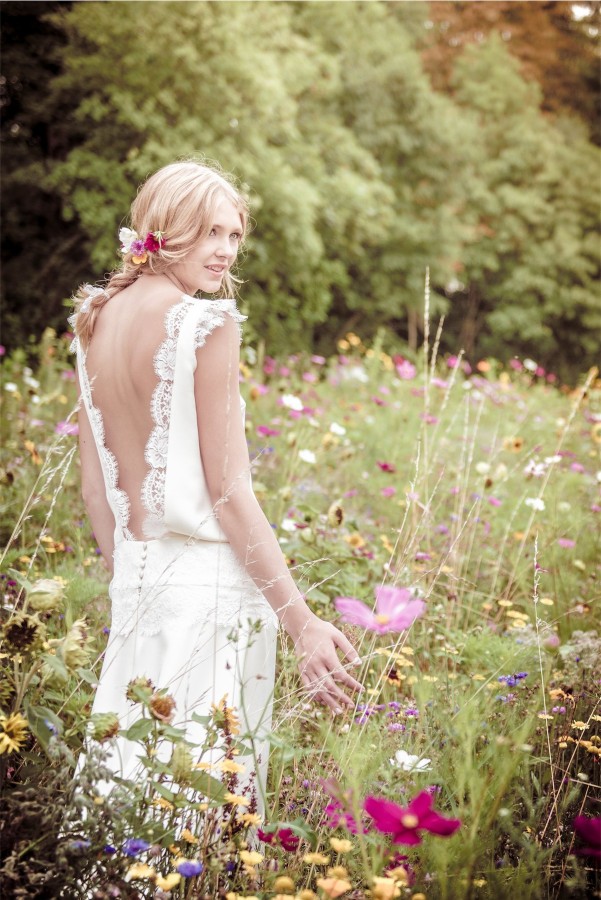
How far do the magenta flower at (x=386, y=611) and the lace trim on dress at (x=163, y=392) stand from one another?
0.61 meters

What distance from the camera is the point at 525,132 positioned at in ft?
50.0

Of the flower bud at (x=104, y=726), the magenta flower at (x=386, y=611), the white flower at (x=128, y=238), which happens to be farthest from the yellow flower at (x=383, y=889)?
the white flower at (x=128, y=238)

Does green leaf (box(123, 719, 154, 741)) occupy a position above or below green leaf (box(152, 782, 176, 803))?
above

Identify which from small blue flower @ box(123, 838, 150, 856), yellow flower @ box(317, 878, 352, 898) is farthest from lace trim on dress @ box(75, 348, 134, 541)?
yellow flower @ box(317, 878, 352, 898)

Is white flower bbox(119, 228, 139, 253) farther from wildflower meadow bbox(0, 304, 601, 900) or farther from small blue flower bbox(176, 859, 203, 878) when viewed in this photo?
small blue flower bbox(176, 859, 203, 878)

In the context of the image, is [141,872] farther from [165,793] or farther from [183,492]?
[183,492]

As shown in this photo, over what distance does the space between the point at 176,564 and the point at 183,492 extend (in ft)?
0.49

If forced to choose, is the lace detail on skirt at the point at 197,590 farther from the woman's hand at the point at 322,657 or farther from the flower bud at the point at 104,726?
the flower bud at the point at 104,726

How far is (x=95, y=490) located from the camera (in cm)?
187

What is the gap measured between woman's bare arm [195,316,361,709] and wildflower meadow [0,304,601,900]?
0.19ft

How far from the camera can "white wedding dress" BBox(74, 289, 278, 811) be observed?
1565 mm

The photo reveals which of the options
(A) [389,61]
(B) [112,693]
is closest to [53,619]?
(B) [112,693]

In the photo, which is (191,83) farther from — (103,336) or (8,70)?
(103,336)

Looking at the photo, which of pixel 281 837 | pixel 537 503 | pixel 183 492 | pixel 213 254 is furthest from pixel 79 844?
pixel 537 503
